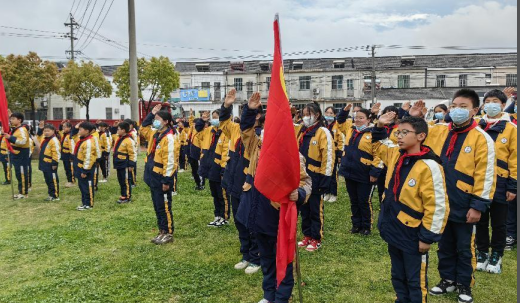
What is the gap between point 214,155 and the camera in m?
7.79

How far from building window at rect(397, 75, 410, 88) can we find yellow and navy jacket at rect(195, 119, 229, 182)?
1527 inches

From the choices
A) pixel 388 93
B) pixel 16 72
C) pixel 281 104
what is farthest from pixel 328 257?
pixel 388 93

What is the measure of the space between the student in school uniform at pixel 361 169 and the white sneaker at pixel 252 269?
7.73 ft

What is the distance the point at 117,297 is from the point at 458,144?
178 inches

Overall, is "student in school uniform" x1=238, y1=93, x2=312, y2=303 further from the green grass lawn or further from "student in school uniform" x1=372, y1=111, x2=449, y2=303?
"student in school uniform" x1=372, y1=111, x2=449, y2=303

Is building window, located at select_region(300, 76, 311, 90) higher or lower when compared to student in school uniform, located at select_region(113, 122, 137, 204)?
higher

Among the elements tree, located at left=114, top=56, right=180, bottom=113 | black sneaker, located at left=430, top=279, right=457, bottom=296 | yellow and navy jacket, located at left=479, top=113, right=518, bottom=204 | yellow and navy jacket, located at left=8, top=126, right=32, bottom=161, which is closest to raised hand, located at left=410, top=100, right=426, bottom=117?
yellow and navy jacket, located at left=479, top=113, right=518, bottom=204

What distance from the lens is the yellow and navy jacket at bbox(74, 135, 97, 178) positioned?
362 inches

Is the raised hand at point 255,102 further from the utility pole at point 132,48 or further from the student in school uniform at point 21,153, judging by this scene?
the utility pole at point 132,48

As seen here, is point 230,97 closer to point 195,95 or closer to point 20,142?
point 20,142

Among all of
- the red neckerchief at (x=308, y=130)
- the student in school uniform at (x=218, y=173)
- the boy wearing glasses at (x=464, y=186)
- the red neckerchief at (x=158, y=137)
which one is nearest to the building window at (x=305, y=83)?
the student in school uniform at (x=218, y=173)

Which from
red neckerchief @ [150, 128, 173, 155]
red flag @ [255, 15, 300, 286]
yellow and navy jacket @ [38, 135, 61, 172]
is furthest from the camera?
yellow and navy jacket @ [38, 135, 61, 172]

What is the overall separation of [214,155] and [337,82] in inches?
1461

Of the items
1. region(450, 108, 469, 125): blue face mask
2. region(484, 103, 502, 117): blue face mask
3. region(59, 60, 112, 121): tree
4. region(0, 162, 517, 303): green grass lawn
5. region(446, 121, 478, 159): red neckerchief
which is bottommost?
region(0, 162, 517, 303): green grass lawn
